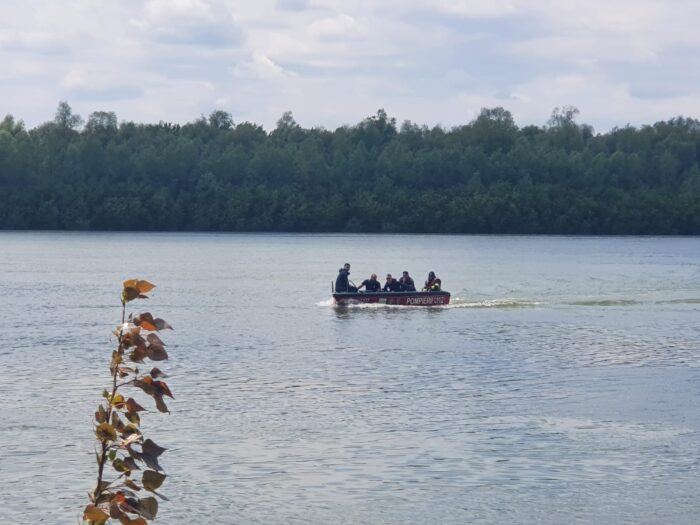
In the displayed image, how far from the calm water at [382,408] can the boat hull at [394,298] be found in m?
0.89

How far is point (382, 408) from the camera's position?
33094 millimetres

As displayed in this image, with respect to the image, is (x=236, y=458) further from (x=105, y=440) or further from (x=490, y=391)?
(x=105, y=440)

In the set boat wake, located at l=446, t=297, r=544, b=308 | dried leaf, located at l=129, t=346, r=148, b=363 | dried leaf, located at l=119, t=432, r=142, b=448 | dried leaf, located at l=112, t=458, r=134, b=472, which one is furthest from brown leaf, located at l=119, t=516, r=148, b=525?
boat wake, located at l=446, t=297, r=544, b=308

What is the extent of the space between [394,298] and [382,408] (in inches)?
1042

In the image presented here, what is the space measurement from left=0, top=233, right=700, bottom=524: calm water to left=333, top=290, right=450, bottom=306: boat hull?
894mm

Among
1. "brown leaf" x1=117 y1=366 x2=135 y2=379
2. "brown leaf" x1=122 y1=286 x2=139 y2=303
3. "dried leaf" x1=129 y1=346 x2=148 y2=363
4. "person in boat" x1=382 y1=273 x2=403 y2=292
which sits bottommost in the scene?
"person in boat" x1=382 y1=273 x2=403 y2=292

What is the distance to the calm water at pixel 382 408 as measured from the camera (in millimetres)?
23484

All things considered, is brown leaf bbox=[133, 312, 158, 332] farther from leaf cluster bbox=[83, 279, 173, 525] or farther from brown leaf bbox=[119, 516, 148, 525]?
brown leaf bbox=[119, 516, 148, 525]

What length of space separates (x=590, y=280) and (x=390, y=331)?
45.3 m

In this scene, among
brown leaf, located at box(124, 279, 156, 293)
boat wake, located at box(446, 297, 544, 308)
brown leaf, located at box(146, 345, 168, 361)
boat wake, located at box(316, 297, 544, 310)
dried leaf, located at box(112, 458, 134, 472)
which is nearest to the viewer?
brown leaf, located at box(146, 345, 168, 361)

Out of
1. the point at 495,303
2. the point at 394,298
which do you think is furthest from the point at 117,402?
the point at 495,303

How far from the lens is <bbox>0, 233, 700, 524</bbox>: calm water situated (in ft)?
77.0

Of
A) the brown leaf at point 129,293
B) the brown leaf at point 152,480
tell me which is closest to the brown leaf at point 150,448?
the brown leaf at point 152,480

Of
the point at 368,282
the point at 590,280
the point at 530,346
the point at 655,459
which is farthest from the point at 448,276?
the point at 655,459
